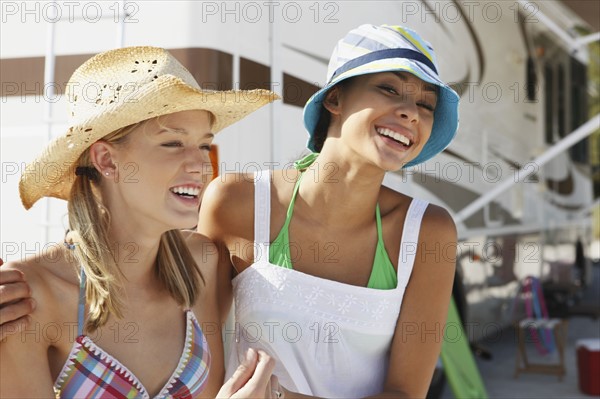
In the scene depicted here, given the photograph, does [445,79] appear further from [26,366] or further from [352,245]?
[26,366]

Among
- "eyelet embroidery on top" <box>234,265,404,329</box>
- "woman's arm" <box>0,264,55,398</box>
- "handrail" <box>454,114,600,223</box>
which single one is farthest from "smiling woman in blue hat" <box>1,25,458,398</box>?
"handrail" <box>454,114,600,223</box>

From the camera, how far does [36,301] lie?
170 cm

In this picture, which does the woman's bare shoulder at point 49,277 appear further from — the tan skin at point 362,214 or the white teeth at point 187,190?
the tan skin at point 362,214

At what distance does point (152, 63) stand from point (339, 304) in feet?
2.85

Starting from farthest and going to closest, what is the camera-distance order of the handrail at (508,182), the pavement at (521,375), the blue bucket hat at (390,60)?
the pavement at (521,375), the handrail at (508,182), the blue bucket hat at (390,60)

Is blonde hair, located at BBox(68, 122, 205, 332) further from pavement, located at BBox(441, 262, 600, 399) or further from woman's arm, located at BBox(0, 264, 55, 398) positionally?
pavement, located at BBox(441, 262, 600, 399)

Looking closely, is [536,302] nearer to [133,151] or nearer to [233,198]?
[233,198]

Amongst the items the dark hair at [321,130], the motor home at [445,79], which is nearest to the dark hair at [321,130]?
the dark hair at [321,130]

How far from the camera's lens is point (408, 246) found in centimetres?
214

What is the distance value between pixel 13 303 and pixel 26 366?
153 mm

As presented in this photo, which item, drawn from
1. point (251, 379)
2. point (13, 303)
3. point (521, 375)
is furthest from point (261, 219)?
point (521, 375)

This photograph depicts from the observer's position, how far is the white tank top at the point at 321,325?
2.08 meters

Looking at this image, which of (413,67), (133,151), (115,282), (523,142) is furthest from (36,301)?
(523,142)

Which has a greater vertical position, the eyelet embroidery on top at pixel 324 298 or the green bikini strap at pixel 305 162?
the green bikini strap at pixel 305 162
